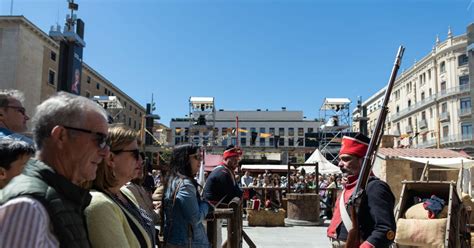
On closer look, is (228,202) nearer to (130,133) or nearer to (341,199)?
(341,199)

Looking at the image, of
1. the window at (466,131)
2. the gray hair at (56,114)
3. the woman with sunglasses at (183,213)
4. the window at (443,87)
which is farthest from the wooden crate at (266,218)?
the window at (443,87)

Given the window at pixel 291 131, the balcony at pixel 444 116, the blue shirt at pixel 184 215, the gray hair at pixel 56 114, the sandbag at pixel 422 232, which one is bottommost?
the sandbag at pixel 422 232

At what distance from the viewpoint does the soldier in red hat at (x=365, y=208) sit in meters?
2.88

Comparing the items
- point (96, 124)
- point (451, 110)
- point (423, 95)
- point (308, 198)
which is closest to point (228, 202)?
point (96, 124)

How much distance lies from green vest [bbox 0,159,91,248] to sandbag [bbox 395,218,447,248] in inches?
200

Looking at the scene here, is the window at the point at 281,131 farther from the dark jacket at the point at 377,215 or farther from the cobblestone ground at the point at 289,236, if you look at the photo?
the dark jacket at the point at 377,215

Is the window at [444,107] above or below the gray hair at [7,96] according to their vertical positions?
above

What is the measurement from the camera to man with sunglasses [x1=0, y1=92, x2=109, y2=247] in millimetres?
1216

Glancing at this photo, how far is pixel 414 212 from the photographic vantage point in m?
5.77

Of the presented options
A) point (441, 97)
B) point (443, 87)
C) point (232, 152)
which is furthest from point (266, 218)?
point (443, 87)

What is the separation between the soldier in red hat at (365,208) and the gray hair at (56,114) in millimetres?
2141

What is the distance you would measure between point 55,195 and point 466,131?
62608 mm

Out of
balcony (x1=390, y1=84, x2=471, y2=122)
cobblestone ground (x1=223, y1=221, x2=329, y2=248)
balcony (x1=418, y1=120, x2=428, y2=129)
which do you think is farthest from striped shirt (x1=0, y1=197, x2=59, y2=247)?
balcony (x1=418, y1=120, x2=428, y2=129)

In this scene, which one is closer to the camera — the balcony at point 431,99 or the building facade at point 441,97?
the building facade at point 441,97
